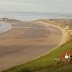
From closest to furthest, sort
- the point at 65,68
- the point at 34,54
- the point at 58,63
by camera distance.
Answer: the point at 65,68 < the point at 58,63 < the point at 34,54

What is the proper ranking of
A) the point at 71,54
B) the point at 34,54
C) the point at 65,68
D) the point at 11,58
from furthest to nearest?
the point at 34,54, the point at 11,58, the point at 71,54, the point at 65,68

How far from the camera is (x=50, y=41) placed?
4216 cm

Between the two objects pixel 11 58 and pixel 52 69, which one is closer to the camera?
pixel 52 69

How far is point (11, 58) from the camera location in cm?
2947

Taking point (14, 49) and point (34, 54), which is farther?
point (14, 49)

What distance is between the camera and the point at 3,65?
85.9 ft

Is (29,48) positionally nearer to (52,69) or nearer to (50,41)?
(50,41)

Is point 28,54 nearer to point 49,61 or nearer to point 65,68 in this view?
point 49,61

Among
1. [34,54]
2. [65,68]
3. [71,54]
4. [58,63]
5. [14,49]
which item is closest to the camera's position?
[65,68]

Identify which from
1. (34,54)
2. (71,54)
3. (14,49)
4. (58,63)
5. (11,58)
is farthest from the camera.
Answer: (14,49)

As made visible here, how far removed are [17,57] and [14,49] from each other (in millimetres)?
4621

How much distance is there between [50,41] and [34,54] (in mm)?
10666

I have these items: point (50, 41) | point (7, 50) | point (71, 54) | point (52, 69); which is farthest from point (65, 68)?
point (50, 41)

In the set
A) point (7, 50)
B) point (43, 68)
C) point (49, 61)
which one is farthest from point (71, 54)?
point (7, 50)
